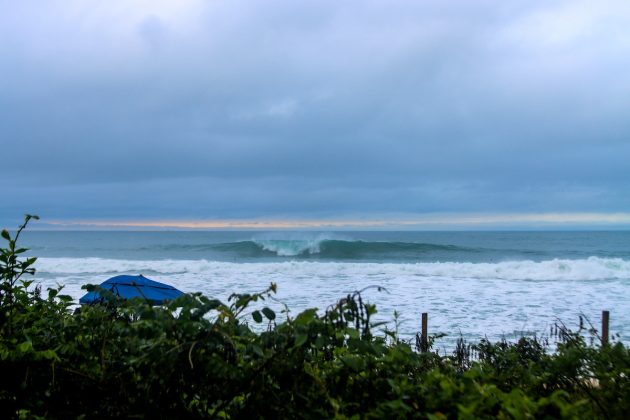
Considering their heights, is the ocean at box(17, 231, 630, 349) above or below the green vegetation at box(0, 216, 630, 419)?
below

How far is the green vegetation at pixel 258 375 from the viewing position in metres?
1.89

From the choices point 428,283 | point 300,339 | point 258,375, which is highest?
point 300,339

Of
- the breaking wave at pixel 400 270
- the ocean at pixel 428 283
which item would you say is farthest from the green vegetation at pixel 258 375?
the breaking wave at pixel 400 270

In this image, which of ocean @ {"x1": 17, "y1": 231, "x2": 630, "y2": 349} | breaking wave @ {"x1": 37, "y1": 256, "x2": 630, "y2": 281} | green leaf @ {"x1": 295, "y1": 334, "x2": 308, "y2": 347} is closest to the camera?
green leaf @ {"x1": 295, "y1": 334, "x2": 308, "y2": 347}

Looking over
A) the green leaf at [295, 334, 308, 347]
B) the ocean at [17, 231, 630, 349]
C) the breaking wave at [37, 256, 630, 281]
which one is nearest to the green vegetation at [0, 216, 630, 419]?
the green leaf at [295, 334, 308, 347]

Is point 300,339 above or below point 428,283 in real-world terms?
above

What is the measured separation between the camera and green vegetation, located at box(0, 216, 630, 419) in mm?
1892

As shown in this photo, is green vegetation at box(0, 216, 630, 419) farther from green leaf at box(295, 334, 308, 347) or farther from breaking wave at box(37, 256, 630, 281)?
breaking wave at box(37, 256, 630, 281)

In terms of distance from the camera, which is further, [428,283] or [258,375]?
[428,283]

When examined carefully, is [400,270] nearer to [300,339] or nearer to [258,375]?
[258,375]

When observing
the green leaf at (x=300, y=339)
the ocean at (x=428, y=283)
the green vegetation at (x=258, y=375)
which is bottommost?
the ocean at (x=428, y=283)

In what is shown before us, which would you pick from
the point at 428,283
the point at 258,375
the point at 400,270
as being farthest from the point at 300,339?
the point at 400,270

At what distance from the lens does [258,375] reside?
201cm

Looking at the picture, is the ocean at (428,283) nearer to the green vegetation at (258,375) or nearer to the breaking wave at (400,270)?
the breaking wave at (400,270)
